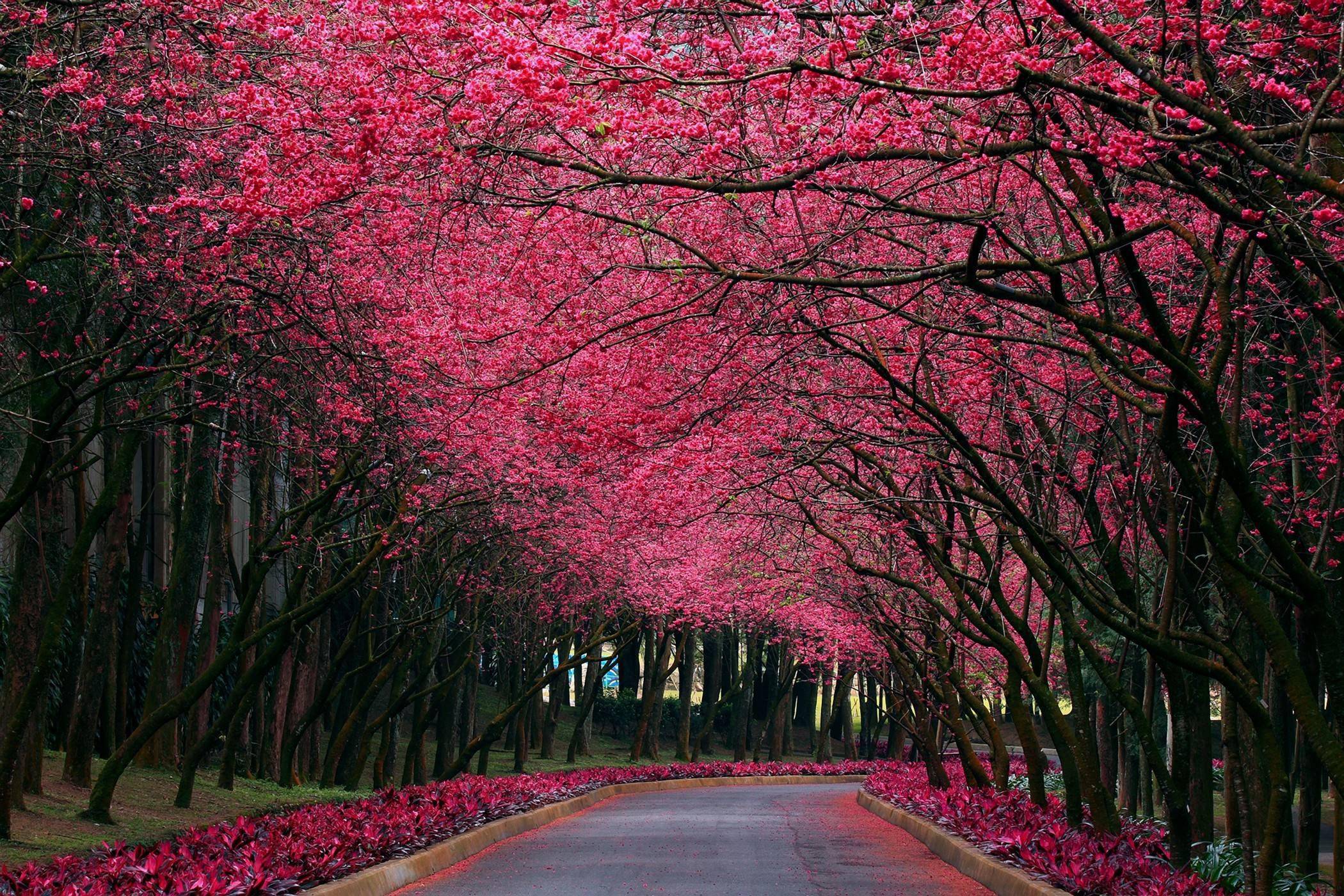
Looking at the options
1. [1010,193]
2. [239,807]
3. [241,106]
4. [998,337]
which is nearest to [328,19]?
[241,106]

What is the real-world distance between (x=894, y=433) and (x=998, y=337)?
7.40 m

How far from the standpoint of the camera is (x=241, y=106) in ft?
34.9

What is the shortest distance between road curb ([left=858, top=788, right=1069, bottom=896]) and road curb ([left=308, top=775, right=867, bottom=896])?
5.72 meters

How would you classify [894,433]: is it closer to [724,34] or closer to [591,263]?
[591,263]

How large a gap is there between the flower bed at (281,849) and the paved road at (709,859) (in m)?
0.64

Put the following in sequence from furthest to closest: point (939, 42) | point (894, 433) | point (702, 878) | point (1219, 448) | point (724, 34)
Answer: point (894, 433) → point (702, 878) → point (724, 34) → point (939, 42) → point (1219, 448)

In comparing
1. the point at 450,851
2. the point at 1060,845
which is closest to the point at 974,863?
the point at 1060,845

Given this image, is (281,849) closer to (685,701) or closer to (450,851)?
(450,851)

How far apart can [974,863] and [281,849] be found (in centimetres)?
721

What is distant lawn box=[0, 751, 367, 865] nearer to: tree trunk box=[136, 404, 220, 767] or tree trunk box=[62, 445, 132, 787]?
tree trunk box=[62, 445, 132, 787]

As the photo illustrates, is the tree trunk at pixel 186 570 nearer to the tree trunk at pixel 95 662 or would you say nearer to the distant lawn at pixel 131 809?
the tree trunk at pixel 95 662

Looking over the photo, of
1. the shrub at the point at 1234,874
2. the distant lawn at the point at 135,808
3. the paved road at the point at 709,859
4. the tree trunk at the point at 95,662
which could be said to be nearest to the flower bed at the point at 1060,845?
the shrub at the point at 1234,874

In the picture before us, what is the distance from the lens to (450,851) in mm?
16516

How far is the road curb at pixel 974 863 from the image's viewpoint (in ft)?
40.0
